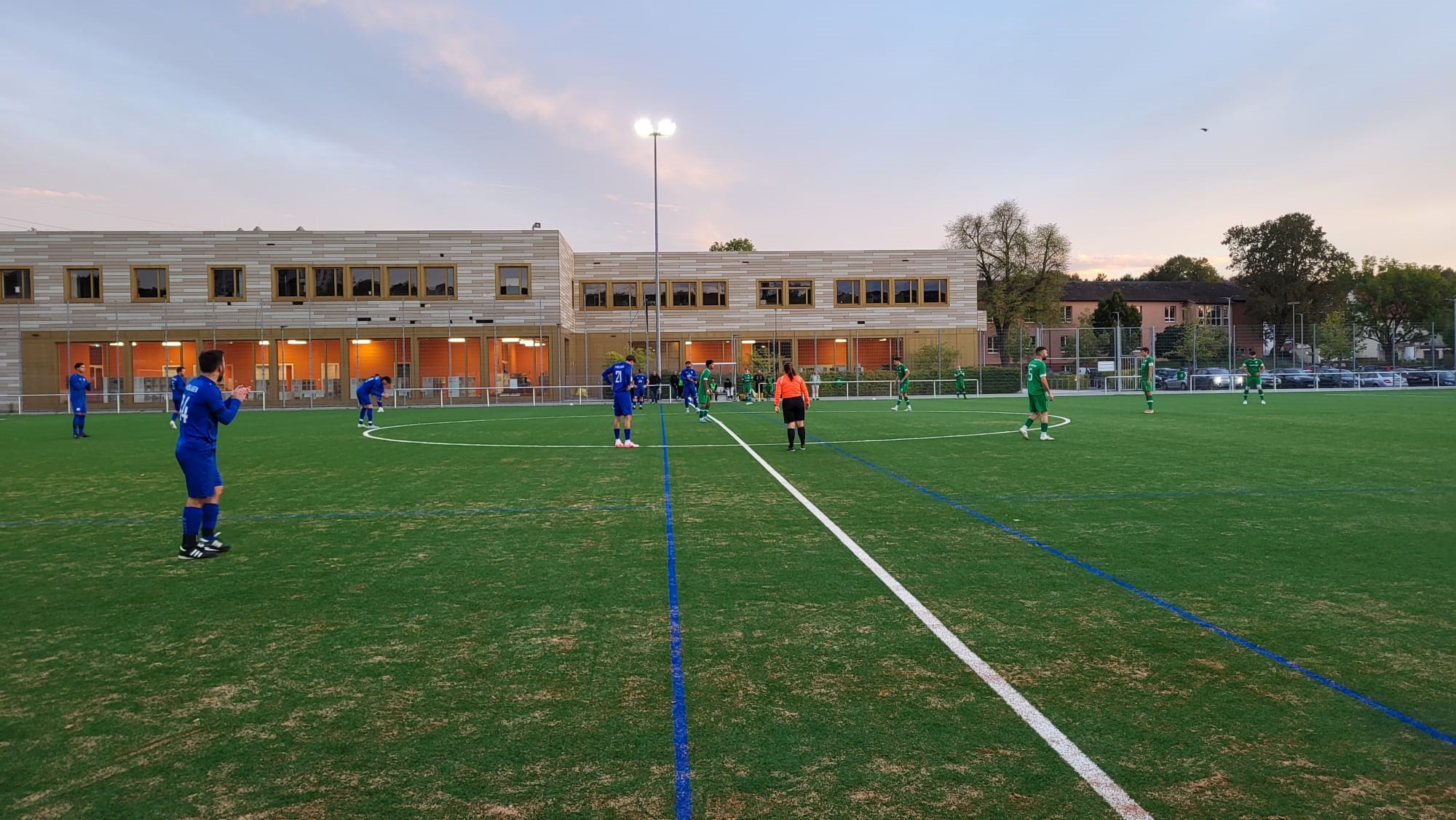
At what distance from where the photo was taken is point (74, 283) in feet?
158

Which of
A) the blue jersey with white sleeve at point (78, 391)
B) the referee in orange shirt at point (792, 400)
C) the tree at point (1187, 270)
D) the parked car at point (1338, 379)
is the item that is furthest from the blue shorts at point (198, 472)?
the tree at point (1187, 270)

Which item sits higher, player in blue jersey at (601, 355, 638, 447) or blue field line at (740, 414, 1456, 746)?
player in blue jersey at (601, 355, 638, 447)

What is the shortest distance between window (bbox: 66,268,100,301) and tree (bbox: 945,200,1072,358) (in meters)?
62.5

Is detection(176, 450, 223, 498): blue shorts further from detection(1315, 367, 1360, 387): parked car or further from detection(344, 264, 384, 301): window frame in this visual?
detection(1315, 367, 1360, 387): parked car

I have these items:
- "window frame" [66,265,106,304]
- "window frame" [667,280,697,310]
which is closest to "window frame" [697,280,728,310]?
"window frame" [667,280,697,310]

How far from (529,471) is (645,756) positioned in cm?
1146

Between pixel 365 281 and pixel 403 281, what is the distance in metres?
2.11

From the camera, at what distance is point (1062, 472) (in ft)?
44.5

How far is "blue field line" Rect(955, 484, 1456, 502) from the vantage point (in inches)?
433

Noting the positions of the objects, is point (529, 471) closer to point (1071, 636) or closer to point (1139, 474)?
point (1139, 474)

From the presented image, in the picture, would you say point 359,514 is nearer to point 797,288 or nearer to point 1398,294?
point 797,288

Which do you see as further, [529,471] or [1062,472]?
[529,471]

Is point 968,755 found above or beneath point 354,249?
beneath

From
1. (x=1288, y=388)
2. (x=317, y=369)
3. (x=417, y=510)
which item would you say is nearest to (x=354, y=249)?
(x=317, y=369)
